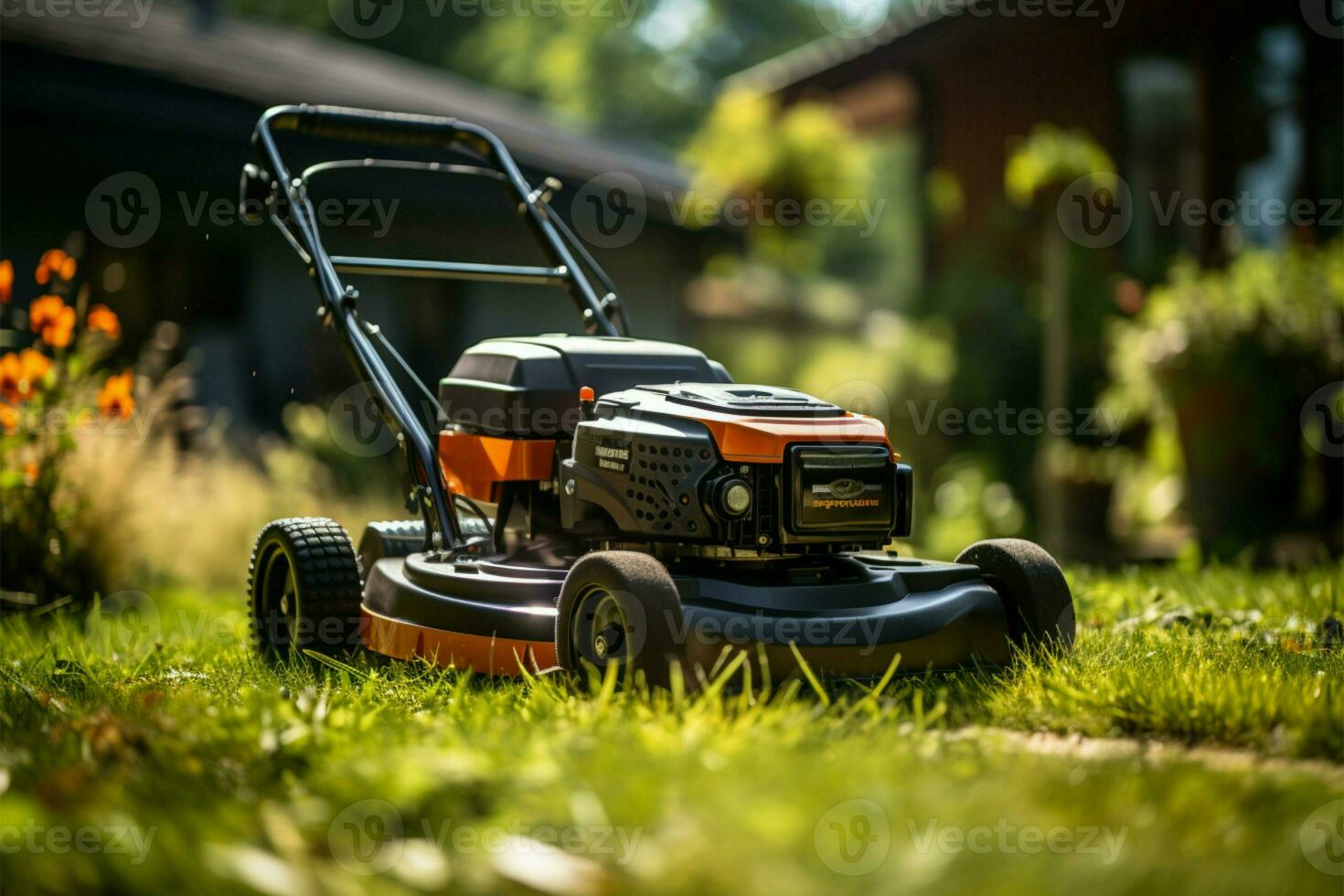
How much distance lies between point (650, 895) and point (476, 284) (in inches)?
437

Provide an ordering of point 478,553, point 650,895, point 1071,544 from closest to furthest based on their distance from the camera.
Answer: point 650,895
point 478,553
point 1071,544

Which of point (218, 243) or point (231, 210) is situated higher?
point (231, 210)

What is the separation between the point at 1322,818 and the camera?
8.61 ft

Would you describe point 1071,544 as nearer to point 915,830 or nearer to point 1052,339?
point 1052,339

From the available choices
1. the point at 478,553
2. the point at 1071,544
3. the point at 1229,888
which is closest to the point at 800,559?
the point at 478,553
